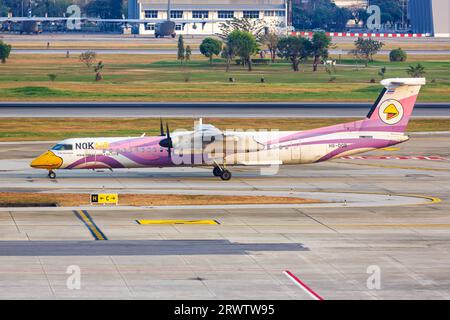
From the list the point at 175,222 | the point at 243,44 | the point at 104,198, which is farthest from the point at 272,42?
the point at 175,222

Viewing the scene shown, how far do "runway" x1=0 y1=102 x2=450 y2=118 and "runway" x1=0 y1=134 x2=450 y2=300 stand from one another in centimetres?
3083

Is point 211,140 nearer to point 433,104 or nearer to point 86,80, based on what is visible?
point 433,104

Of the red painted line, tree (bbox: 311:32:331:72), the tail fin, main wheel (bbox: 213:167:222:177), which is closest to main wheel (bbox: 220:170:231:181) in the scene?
main wheel (bbox: 213:167:222:177)

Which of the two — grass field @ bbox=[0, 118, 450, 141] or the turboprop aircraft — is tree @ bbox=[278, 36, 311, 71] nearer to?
grass field @ bbox=[0, 118, 450, 141]

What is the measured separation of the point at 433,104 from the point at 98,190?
186ft

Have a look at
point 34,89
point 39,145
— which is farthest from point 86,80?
point 39,145

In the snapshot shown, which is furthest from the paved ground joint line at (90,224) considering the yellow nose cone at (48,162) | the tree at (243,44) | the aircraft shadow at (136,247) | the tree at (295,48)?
the tree at (243,44)

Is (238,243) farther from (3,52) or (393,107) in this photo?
(3,52)

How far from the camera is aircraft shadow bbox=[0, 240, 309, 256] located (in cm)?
3550

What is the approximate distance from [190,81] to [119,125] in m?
45.1

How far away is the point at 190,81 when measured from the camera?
415 feet

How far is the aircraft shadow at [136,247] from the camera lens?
3550 centimetres

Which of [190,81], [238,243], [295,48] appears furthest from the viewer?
[295,48]

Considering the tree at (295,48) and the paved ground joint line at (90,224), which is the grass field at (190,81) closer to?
the tree at (295,48)
